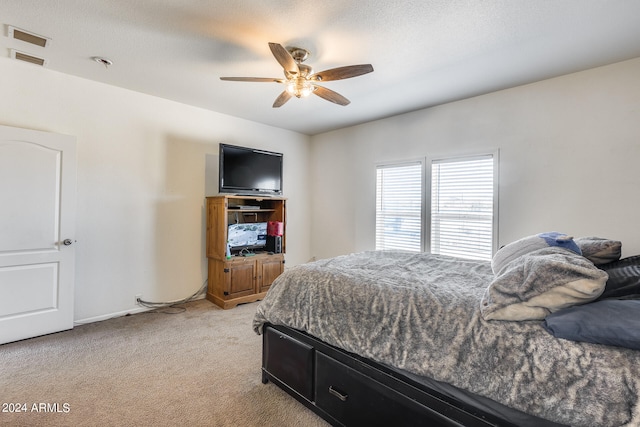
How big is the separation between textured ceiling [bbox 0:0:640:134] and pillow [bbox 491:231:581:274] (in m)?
1.57

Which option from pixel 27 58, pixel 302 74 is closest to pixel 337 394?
pixel 302 74

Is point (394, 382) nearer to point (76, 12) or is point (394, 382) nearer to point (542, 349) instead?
point (542, 349)

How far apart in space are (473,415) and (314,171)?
4.61 metres

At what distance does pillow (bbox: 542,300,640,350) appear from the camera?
98cm

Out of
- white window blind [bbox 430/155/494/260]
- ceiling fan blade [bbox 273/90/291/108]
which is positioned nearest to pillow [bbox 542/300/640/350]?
white window blind [bbox 430/155/494/260]

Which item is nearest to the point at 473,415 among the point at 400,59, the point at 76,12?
the point at 400,59

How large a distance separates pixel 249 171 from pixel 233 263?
1350 millimetres

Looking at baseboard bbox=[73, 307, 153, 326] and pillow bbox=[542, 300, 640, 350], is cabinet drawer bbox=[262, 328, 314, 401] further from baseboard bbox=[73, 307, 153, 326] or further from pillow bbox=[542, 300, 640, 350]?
baseboard bbox=[73, 307, 153, 326]

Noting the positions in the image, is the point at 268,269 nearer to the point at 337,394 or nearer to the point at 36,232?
the point at 36,232

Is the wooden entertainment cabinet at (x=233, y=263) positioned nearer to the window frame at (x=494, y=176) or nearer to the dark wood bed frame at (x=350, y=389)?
the dark wood bed frame at (x=350, y=389)

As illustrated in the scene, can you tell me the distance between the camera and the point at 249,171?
4.20 m

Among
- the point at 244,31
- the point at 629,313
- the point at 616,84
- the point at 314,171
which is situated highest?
the point at 244,31

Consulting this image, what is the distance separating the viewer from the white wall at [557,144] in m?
2.62

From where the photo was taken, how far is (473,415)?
1224 millimetres
